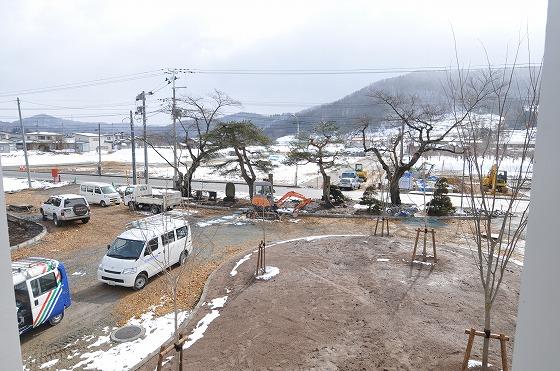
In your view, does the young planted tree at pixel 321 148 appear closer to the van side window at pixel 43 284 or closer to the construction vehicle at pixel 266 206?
the construction vehicle at pixel 266 206

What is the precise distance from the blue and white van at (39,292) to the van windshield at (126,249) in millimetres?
2109

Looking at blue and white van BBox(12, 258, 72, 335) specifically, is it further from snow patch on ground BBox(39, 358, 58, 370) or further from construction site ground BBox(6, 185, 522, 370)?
snow patch on ground BBox(39, 358, 58, 370)

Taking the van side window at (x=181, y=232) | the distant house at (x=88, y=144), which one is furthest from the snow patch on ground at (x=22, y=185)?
the distant house at (x=88, y=144)

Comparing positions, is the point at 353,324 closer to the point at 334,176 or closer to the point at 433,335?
the point at 433,335

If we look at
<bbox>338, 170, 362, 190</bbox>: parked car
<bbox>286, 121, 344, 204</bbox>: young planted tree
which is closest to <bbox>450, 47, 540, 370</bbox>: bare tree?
<bbox>286, 121, 344, 204</bbox>: young planted tree

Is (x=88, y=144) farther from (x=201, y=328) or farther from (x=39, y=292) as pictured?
(x=201, y=328)

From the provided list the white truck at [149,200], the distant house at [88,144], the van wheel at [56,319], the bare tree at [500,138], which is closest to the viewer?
the bare tree at [500,138]

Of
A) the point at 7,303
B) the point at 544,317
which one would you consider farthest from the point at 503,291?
the point at 7,303

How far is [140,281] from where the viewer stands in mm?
10531

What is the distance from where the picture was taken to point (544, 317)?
6.66ft

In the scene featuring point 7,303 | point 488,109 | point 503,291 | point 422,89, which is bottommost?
point 503,291

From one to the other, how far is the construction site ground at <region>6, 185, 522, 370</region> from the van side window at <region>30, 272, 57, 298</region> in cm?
94

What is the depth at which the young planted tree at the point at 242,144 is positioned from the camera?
73.2ft

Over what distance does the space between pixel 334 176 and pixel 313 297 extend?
3399 cm
